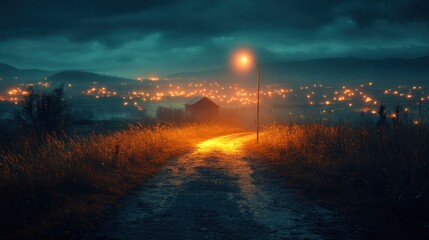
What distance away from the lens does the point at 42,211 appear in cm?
737

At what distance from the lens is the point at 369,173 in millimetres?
9781

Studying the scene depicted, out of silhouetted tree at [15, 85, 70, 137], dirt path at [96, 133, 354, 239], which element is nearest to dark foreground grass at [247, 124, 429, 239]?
dirt path at [96, 133, 354, 239]

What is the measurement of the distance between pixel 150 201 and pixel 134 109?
98.0m

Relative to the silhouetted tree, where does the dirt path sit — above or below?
below

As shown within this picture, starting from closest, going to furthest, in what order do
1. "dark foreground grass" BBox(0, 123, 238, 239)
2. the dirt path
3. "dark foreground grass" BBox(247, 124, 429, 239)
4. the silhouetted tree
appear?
the dirt path → "dark foreground grass" BBox(0, 123, 238, 239) → "dark foreground grass" BBox(247, 124, 429, 239) → the silhouetted tree

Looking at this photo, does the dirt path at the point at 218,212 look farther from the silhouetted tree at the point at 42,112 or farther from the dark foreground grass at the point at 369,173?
the silhouetted tree at the point at 42,112

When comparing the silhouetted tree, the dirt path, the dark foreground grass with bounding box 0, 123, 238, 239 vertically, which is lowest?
the dirt path

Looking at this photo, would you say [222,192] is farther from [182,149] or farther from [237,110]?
[237,110]

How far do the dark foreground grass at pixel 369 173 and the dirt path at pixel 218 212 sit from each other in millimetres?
785

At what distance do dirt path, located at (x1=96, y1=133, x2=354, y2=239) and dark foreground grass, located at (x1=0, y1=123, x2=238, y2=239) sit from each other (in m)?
0.57

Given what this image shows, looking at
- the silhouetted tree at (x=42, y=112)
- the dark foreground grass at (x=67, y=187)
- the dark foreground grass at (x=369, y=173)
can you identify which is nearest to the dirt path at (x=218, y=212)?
the dark foreground grass at (x=67, y=187)

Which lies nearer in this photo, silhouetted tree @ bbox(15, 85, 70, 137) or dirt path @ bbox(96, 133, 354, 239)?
dirt path @ bbox(96, 133, 354, 239)

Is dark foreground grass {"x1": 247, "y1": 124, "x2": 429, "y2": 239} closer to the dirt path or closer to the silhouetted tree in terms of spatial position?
the dirt path

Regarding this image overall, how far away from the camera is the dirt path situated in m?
6.27
